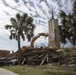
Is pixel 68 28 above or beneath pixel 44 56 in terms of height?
above

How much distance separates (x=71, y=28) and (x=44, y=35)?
18.6 meters

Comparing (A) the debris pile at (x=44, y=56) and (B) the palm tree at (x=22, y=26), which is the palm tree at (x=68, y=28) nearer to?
(A) the debris pile at (x=44, y=56)

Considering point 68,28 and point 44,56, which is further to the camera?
point 44,56

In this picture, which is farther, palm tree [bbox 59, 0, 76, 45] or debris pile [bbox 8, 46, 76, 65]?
debris pile [bbox 8, 46, 76, 65]

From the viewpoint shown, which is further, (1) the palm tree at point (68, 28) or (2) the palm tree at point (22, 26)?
(2) the palm tree at point (22, 26)

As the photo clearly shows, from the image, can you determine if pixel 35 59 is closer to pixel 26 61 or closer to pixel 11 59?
pixel 26 61

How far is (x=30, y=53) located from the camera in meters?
37.1

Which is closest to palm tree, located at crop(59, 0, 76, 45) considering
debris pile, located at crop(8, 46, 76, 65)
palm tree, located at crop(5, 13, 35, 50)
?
debris pile, located at crop(8, 46, 76, 65)

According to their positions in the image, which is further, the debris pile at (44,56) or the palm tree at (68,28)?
the debris pile at (44,56)

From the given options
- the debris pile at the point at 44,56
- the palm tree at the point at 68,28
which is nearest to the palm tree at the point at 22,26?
the debris pile at the point at 44,56

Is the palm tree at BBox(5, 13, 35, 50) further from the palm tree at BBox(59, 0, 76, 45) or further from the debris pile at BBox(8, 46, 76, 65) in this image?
the palm tree at BBox(59, 0, 76, 45)

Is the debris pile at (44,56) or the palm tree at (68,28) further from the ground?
the palm tree at (68,28)

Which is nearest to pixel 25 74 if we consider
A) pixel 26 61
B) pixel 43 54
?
pixel 43 54

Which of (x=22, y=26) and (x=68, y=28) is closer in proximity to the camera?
(x=68, y=28)
